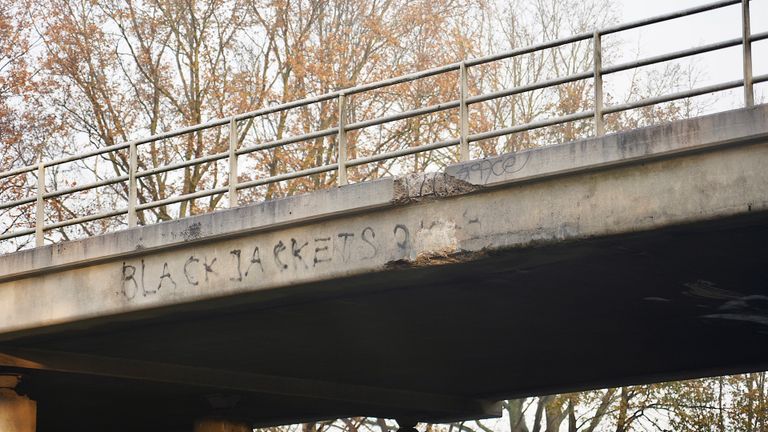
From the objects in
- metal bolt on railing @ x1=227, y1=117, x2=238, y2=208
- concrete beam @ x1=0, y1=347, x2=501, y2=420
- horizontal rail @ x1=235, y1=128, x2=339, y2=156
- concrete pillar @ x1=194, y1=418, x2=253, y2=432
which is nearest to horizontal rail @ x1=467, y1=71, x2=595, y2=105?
horizontal rail @ x1=235, y1=128, x2=339, y2=156

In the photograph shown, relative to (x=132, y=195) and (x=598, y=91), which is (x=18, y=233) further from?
(x=598, y=91)

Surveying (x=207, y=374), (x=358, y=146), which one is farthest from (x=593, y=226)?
(x=358, y=146)

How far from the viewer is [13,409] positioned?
1692 cm

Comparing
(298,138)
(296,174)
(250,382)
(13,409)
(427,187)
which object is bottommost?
(13,409)

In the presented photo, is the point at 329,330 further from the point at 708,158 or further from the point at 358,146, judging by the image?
the point at 358,146

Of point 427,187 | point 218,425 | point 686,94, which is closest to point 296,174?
point 427,187

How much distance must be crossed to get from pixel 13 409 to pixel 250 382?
173 inches

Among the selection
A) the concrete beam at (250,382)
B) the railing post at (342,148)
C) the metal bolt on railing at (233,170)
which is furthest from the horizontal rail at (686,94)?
the concrete beam at (250,382)

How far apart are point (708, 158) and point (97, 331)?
26.8 feet

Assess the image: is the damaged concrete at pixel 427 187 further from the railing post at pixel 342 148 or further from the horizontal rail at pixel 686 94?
the horizontal rail at pixel 686 94

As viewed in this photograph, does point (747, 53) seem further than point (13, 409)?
No

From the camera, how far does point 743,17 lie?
1038 centimetres

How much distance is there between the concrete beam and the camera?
1681 centimetres

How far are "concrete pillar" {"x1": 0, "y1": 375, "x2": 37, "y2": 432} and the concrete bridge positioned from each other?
40 mm
